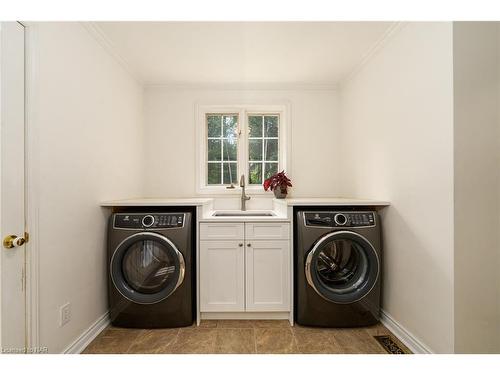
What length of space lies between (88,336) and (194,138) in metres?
2.16

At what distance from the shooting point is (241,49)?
238cm

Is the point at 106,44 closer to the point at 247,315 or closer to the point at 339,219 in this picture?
the point at 339,219

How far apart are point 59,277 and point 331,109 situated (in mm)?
3084

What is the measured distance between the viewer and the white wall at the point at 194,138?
3219mm

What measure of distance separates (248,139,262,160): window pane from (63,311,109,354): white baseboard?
7.28 ft

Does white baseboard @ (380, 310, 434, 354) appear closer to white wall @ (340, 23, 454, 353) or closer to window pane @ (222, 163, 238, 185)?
white wall @ (340, 23, 454, 353)

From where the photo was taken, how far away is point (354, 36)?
221 cm

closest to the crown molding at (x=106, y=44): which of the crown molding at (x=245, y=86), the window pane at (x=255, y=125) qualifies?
the crown molding at (x=245, y=86)

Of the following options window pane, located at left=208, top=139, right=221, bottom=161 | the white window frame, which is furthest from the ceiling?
window pane, located at left=208, top=139, right=221, bottom=161

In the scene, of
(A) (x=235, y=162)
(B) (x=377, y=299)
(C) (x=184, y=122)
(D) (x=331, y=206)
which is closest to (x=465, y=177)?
(D) (x=331, y=206)

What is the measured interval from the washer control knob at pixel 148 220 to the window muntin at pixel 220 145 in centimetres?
128

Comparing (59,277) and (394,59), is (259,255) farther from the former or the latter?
(394,59)

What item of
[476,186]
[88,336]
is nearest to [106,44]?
[88,336]

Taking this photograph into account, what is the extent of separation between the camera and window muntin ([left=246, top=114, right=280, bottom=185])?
339cm
